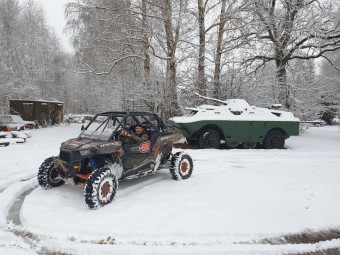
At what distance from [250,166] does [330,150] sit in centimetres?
467

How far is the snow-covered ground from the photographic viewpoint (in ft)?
→ 12.6

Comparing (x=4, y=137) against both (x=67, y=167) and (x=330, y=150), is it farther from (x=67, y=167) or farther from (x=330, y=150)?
(x=330, y=150)

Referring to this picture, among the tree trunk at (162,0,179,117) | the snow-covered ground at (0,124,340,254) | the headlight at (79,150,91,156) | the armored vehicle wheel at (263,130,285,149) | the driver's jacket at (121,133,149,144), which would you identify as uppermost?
the tree trunk at (162,0,179,117)

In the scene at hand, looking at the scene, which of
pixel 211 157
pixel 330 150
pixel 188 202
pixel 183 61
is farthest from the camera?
pixel 183 61

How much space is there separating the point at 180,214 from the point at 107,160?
181 centimetres

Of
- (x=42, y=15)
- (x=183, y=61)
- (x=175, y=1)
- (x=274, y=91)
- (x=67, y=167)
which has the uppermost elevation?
(x=42, y=15)

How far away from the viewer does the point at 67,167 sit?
5.37 metres

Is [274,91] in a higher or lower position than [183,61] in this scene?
lower

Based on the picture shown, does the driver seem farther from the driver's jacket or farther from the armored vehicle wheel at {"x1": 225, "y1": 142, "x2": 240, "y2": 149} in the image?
the armored vehicle wheel at {"x1": 225, "y1": 142, "x2": 240, "y2": 149}

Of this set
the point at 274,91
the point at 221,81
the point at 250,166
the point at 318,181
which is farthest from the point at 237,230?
the point at 274,91

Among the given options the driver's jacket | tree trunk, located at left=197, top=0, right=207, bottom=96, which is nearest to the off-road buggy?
the driver's jacket

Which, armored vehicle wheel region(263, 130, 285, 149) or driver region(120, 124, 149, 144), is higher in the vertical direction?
driver region(120, 124, 149, 144)

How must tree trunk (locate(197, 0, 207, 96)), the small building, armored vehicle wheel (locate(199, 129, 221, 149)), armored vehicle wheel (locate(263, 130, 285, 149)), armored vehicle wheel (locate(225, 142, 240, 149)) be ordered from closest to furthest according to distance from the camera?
armored vehicle wheel (locate(199, 129, 221, 149)) < armored vehicle wheel (locate(225, 142, 240, 149)) < armored vehicle wheel (locate(263, 130, 285, 149)) < tree trunk (locate(197, 0, 207, 96)) < the small building

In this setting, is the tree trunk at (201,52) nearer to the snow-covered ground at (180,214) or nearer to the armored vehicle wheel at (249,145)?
the armored vehicle wheel at (249,145)
